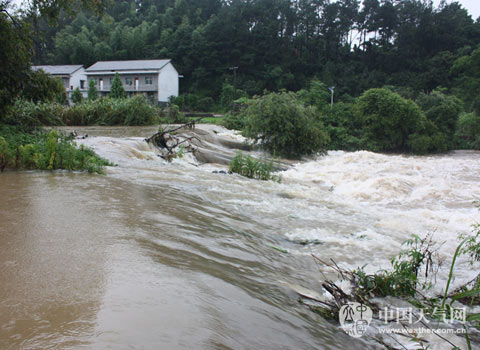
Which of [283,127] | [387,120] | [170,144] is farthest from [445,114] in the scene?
[170,144]

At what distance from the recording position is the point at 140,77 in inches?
2047

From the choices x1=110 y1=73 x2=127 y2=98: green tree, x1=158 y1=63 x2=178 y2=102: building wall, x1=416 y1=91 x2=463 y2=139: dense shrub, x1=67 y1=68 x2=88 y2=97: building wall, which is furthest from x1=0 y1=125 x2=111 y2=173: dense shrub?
x1=67 y1=68 x2=88 y2=97: building wall

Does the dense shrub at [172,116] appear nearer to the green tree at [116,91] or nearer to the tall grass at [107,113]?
the tall grass at [107,113]

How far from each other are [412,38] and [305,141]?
2129 inches

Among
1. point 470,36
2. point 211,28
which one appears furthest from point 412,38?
point 211,28

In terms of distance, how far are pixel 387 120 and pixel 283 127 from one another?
12.8 m

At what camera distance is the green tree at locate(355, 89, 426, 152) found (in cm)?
2736

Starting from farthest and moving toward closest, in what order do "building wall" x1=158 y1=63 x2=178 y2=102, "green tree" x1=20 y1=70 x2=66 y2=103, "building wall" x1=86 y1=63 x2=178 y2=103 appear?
"building wall" x1=158 y1=63 x2=178 y2=102, "building wall" x1=86 y1=63 x2=178 y2=103, "green tree" x1=20 y1=70 x2=66 y2=103

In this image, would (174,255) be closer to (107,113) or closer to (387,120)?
(107,113)

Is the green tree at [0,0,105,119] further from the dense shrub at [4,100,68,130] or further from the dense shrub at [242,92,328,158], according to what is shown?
the dense shrub at [242,92,328,158]

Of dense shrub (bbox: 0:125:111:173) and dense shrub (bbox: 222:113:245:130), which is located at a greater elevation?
dense shrub (bbox: 222:113:245:130)

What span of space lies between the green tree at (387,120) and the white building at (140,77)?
31711 millimetres

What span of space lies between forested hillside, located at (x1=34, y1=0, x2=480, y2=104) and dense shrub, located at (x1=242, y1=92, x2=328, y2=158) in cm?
3596

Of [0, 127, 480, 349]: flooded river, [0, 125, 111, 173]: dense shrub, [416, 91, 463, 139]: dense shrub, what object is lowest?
[0, 127, 480, 349]: flooded river
